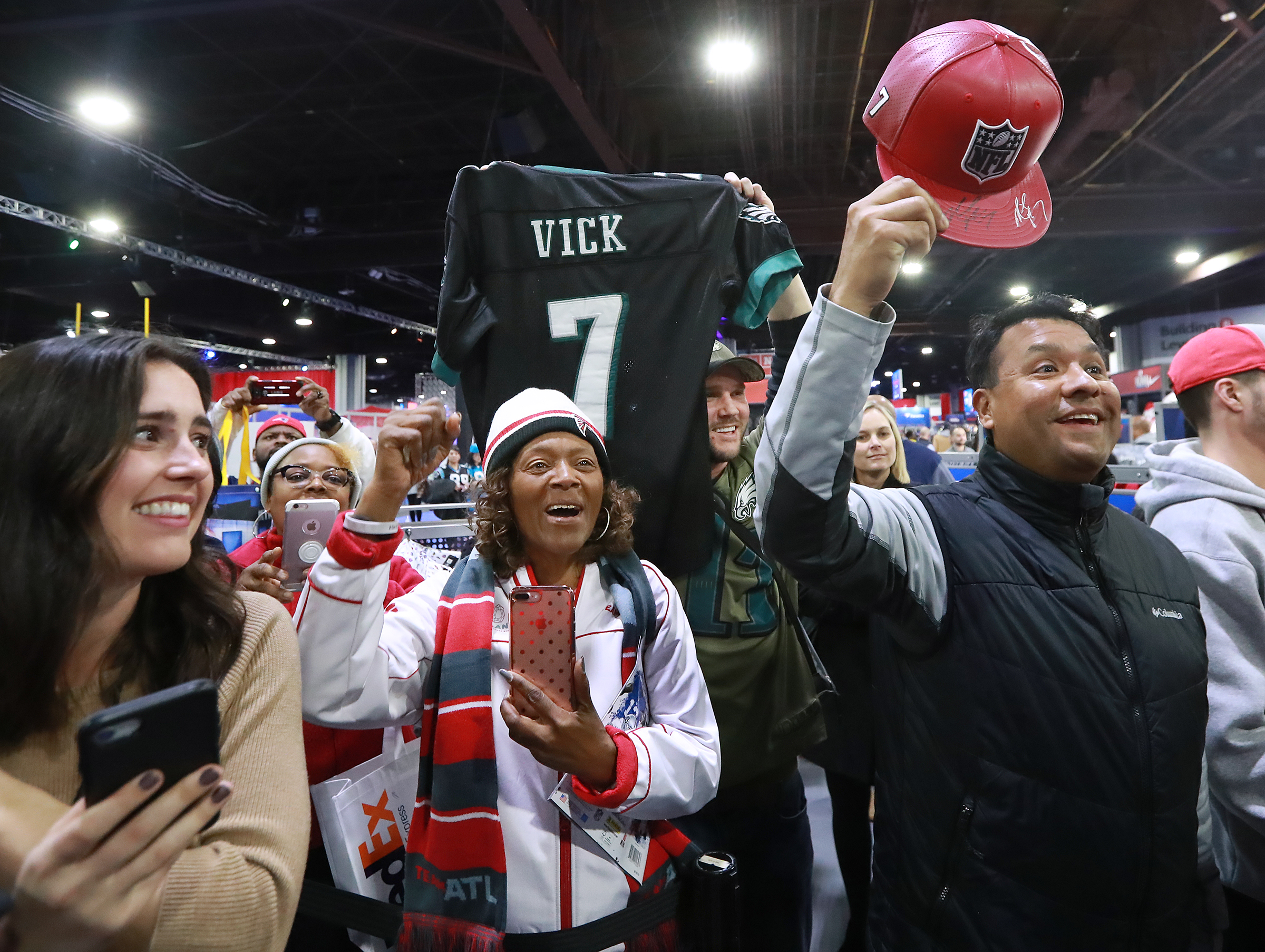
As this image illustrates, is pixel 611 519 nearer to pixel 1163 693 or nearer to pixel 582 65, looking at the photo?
pixel 1163 693

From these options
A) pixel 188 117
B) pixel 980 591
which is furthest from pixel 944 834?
pixel 188 117

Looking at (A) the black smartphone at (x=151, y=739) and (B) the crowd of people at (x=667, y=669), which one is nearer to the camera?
(A) the black smartphone at (x=151, y=739)

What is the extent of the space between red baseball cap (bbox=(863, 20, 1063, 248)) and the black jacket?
0.37 m

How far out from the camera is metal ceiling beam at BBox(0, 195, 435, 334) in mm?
8531

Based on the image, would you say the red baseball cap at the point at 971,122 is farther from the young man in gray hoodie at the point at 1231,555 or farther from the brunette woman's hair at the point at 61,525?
the brunette woman's hair at the point at 61,525

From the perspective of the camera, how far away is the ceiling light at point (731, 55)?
556 centimetres

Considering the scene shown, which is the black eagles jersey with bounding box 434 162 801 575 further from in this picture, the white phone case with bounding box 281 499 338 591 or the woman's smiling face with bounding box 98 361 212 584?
the woman's smiling face with bounding box 98 361 212 584

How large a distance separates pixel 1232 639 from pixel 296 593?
209 centimetres

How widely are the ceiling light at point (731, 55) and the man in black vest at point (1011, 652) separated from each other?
16.7ft

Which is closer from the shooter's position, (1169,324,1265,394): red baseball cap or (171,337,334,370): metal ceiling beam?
(1169,324,1265,394): red baseball cap

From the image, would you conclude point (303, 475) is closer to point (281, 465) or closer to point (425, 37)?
point (281, 465)

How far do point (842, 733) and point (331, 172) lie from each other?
32.5 feet

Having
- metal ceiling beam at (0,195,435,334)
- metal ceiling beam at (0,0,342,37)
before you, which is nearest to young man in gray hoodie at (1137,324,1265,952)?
metal ceiling beam at (0,0,342,37)

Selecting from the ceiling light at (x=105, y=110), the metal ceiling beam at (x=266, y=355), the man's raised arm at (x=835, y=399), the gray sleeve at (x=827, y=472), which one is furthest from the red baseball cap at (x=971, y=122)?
the metal ceiling beam at (x=266, y=355)
